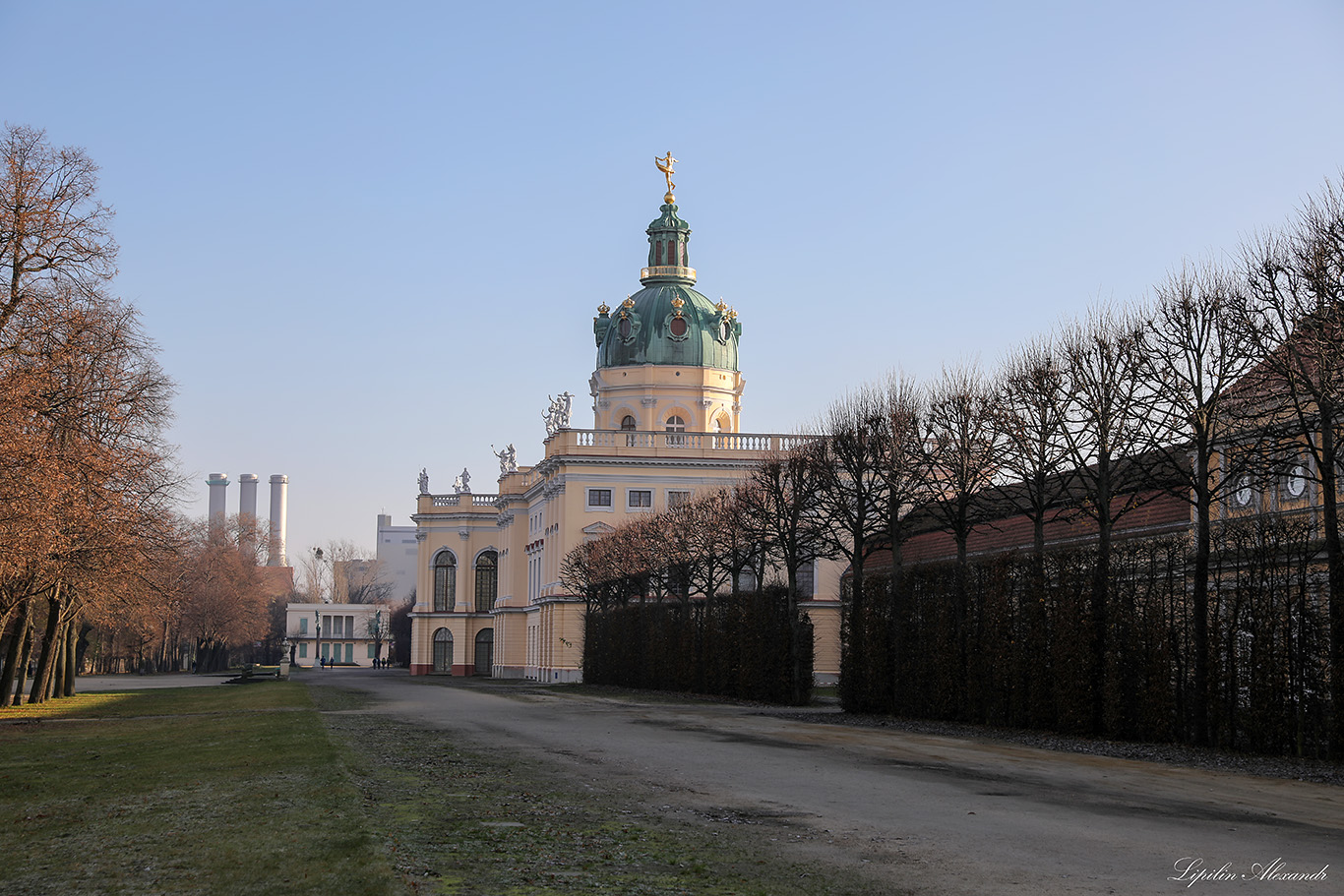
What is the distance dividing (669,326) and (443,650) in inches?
1544

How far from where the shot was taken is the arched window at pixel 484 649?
375 feet

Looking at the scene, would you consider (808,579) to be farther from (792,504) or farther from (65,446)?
(65,446)

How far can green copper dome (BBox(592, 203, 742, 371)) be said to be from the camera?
93688 mm

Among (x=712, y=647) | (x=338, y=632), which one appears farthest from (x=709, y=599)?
(x=338, y=632)

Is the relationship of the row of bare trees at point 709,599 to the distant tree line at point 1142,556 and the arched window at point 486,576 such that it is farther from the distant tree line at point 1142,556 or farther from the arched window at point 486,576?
the arched window at point 486,576

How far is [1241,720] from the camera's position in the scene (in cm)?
2395

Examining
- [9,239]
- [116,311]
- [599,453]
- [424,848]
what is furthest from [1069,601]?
[599,453]

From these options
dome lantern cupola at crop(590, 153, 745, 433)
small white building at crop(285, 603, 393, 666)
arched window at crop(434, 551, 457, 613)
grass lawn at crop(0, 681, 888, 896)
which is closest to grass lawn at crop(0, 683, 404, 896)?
grass lawn at crop(0, 681, 888, 896)

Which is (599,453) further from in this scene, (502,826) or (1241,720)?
(502,826)

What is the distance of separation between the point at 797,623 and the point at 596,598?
3001 cm

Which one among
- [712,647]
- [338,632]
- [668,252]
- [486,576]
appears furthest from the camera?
[338,632]

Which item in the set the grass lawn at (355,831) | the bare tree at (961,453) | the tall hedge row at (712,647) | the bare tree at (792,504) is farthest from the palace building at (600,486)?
the grass lawn at (355,831)

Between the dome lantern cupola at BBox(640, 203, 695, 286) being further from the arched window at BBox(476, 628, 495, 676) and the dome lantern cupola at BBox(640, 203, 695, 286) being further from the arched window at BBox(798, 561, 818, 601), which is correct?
the arched window at BBox(476, 628, 495, 676)

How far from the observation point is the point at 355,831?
1256cm
